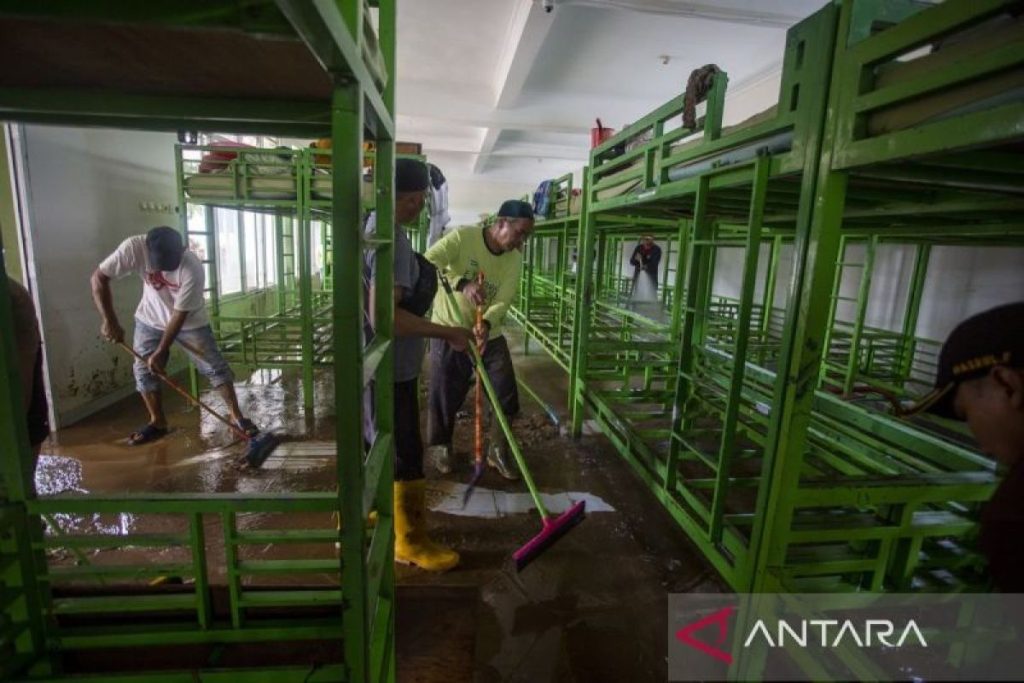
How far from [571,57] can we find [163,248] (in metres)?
6.24

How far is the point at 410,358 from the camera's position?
2729 mm

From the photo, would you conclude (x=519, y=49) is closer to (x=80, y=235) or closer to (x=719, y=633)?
(x=80, y=235)

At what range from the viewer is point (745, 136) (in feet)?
7.52

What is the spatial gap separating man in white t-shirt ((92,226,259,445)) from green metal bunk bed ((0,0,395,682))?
2853 mm

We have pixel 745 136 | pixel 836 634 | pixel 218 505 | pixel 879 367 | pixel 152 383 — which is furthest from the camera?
pixel 879 367

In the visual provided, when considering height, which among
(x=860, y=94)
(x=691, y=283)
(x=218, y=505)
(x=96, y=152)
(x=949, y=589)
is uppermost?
(x=96, y=152)

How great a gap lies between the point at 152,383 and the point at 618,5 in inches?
245

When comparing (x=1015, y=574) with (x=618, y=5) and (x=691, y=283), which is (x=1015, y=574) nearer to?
(x=691, y=283)

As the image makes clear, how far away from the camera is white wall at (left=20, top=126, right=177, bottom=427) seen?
14.6ft

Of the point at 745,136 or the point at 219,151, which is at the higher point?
the point at 219,151

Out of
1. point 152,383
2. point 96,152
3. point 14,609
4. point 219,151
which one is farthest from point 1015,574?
point 96,152

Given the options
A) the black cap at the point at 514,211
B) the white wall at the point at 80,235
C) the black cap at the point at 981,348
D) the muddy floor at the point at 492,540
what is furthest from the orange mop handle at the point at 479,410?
the white wall at the point at 80,235

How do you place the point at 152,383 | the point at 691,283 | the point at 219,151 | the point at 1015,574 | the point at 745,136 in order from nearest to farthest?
the point at 1015,574 → the point at 745,136 → the point at 691,283 → the point at 152,383 → the point at 219,151

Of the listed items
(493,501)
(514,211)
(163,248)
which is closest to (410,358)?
(493,501)
